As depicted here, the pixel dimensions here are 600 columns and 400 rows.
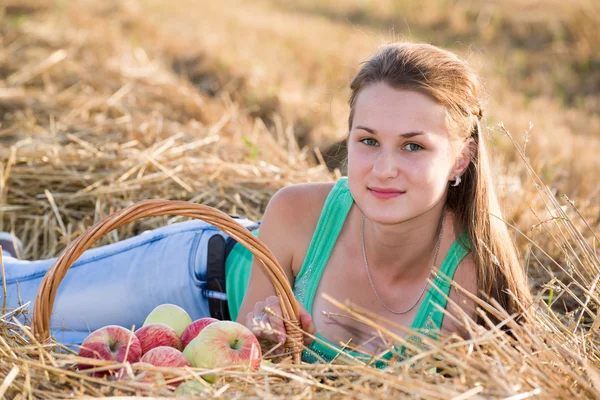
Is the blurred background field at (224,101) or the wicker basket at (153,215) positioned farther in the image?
the blurred background field at (224,101)

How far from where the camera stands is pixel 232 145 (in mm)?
4301

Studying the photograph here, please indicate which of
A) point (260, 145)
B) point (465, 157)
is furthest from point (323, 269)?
point (260, 145)

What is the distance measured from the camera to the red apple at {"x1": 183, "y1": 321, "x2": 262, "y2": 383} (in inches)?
74.7

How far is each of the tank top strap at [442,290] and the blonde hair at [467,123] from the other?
0.17 feet

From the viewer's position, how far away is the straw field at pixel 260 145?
176 centimetres

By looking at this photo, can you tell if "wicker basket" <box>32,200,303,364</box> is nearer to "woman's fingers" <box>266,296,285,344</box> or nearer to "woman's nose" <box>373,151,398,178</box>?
"woman's fingers" <box>266,296,285,344</box>

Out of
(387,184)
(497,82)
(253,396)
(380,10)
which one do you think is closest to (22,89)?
(387,184)

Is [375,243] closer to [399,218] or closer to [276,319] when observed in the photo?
[399,218]

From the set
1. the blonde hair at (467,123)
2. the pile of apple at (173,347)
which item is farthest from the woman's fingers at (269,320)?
the blonde hair at (467,123)

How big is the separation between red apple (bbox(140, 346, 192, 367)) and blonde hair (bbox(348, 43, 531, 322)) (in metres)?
1.06

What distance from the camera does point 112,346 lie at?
6.41 ft

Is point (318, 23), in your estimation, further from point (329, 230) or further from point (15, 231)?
point (329, 230)

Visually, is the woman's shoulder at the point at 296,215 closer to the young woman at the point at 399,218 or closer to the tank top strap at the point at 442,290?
the young woman at the point at 399,218

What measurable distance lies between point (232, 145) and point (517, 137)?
264cm
